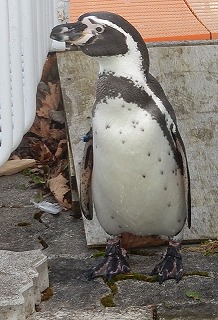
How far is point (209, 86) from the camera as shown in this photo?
5445 millimetres

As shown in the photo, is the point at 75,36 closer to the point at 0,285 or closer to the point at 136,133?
the point at 136,133

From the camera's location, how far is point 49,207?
16.0 feet

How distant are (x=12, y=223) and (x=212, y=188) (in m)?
1.11

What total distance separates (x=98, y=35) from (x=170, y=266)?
116cm

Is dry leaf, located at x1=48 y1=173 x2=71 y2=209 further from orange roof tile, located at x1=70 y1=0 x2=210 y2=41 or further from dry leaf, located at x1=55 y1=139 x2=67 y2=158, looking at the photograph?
orange roof tile, located at x1=70 y1=0 x2=210 y2=41

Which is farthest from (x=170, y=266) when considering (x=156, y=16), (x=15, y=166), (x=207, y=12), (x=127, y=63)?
(x=207, y=12)

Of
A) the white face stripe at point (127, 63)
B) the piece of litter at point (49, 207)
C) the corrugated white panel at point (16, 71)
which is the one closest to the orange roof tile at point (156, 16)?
the corrugated white panel at point (16, 71)

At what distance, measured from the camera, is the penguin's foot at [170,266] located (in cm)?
405

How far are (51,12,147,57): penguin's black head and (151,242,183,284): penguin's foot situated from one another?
41.5 inches

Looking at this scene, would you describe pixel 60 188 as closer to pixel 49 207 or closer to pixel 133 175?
pixel 49 207

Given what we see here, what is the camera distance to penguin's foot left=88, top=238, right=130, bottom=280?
4.10 metres

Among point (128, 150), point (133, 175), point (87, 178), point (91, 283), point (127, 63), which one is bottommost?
point (91, 283)

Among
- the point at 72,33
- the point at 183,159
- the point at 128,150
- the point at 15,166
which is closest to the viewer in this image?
the point at 72,33

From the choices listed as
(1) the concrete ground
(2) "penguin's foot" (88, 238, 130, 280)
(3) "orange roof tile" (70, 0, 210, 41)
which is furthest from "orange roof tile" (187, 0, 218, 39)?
(2) "penguin's foot" (88, 238, 130, 280)
